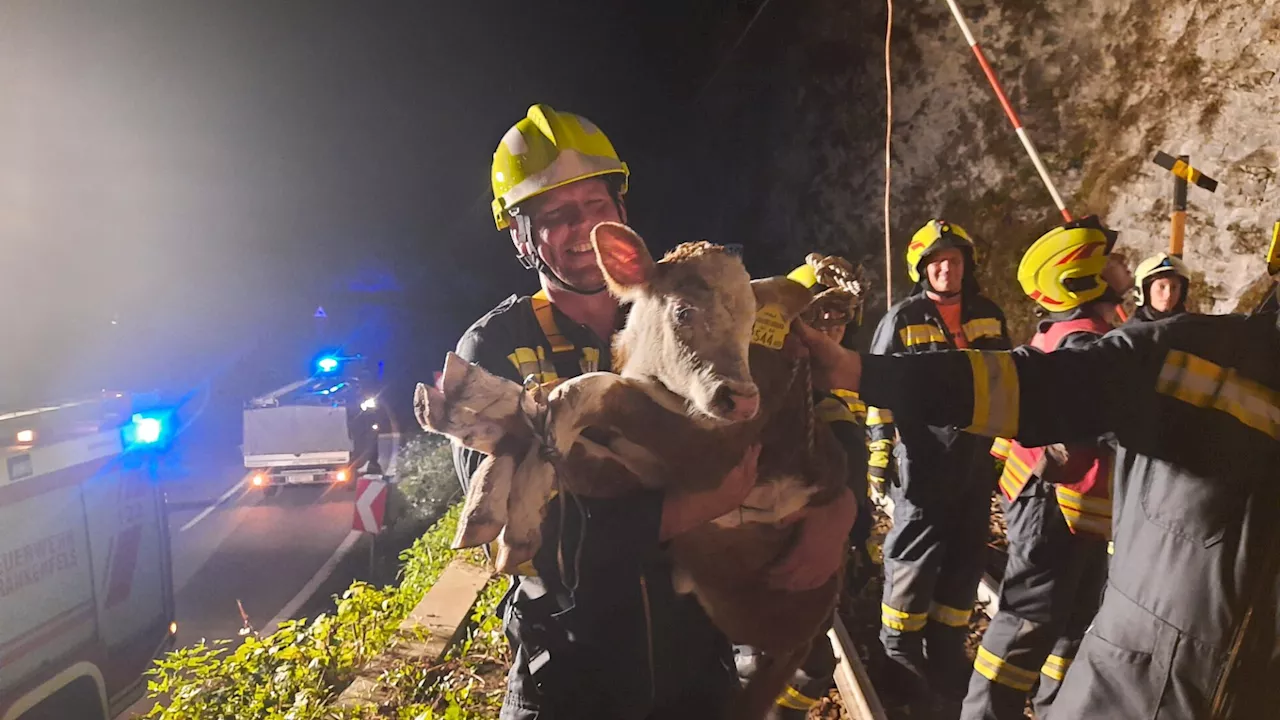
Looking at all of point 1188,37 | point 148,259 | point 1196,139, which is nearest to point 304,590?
point 148,259

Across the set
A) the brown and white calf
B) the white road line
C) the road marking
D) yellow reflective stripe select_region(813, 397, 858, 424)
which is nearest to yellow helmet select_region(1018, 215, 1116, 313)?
yellow reflective stripe select_region(813, 397, 858, 424)

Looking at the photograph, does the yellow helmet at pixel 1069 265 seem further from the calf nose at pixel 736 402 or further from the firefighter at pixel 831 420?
the calf nose at pixel 736 402

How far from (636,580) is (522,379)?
1.69 ft

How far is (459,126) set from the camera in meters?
2.11

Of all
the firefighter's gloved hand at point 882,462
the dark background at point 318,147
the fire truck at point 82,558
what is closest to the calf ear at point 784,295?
the dark background at point 318,147

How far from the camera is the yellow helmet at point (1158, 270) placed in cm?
235

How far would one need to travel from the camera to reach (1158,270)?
240 centimetres

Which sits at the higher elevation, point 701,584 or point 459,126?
point 459,126

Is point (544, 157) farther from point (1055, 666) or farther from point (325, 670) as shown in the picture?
point (1055, 666)

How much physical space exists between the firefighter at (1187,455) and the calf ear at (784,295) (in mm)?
263

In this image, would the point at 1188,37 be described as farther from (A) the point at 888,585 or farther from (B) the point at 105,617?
(B) the point at 105,617

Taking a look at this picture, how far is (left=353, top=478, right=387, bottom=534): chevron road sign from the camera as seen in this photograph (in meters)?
2.23

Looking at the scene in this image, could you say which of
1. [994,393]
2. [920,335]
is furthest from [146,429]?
[920,335]

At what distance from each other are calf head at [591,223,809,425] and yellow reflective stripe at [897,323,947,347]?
1433 millimetres
